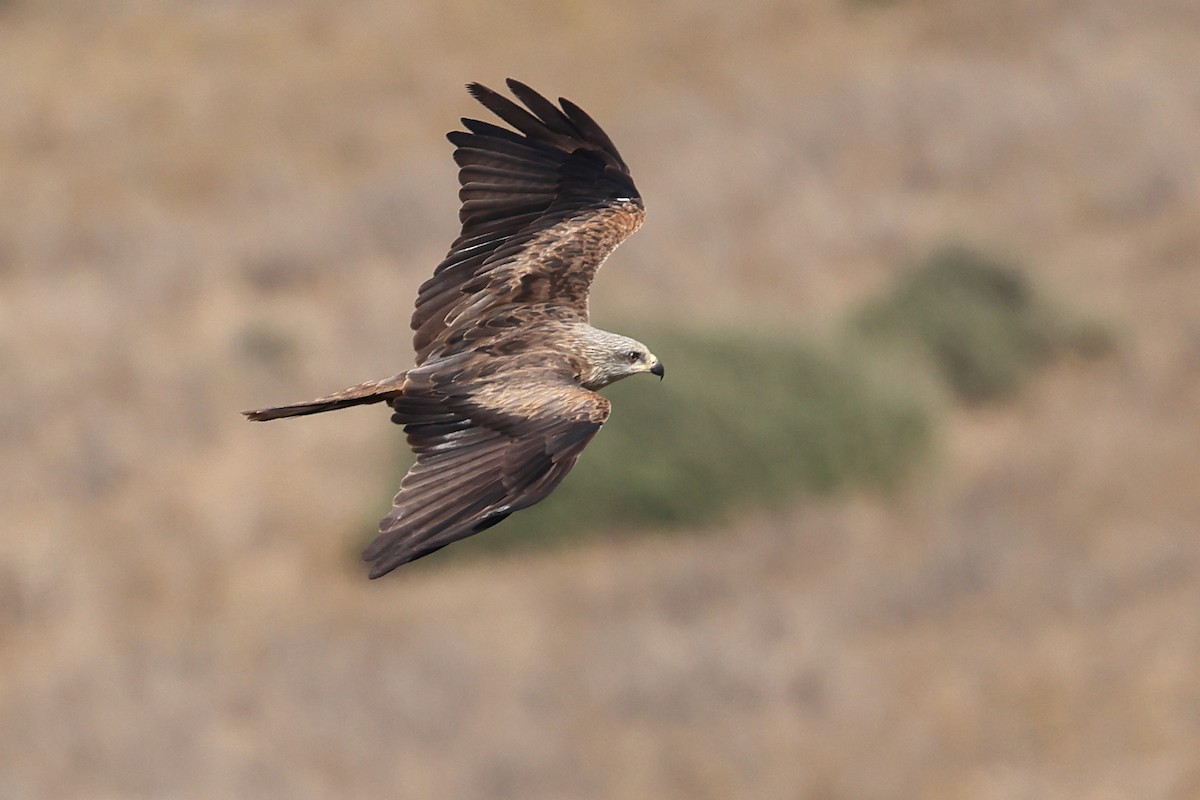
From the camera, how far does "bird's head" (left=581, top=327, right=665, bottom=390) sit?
8375 millimetres

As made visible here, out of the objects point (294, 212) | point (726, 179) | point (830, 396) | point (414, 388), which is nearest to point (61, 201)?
point (294, 212)

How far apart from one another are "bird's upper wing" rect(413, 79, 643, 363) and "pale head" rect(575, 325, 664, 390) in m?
0.45

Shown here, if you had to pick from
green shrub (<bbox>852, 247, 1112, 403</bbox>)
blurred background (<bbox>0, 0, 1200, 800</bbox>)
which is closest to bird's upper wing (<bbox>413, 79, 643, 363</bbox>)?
blurred background (<bbox>0, 0, 1200, 800</bbox>)

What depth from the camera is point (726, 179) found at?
31.7 m

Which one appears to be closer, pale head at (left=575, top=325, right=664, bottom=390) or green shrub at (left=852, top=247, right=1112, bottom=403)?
pale head at (left=575, top=325, right=664, bottom=390)

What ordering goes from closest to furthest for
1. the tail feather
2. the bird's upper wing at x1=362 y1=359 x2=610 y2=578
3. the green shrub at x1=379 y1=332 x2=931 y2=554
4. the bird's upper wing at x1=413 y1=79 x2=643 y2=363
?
the bird's upper wing at x1=362 y1=359 x2=610 y2=578
the tail feather
the bird's upper wing at x1=413 y1=79 x2=643 y2=363
the green shrub at x1=379 y1=332 x2=931 y2=554

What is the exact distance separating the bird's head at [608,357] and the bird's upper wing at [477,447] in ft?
1.25

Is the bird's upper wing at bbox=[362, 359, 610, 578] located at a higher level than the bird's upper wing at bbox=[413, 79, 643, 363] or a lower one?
lower

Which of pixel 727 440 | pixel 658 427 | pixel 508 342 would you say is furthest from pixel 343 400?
pixel 727 440

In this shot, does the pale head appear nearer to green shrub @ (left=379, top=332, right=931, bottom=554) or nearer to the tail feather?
the tail feather

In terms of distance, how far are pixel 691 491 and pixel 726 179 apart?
10.7m

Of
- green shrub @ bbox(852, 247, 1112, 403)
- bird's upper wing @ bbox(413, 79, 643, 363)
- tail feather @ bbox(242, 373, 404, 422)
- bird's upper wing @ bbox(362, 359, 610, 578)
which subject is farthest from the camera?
green shrub @ bbox(852, 247, 1112, 403)

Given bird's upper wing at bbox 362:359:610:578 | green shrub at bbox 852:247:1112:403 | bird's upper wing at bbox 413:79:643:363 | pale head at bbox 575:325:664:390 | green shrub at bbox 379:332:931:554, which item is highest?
green shrub at bbox 852:247:1112:403

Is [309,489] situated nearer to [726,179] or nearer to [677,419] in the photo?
[677,419]
